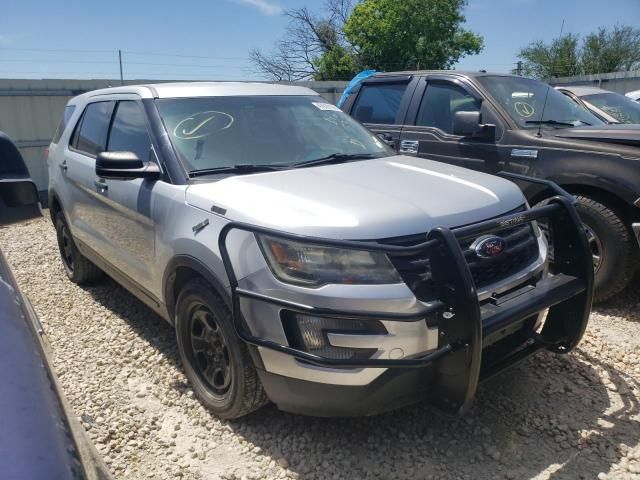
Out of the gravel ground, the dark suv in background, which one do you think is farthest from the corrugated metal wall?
the gravel ground

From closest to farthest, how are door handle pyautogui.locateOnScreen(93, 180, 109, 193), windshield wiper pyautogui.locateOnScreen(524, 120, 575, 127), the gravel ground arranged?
the gravel ground
door handle pyautogui.locateOnScreen(93, 180, 109, 193)
windshield wiper pyautogui.locateOnScreen(524, 120, 575, 127)

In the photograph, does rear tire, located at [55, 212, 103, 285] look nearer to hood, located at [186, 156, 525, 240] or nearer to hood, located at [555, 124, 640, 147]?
hood, located at [186, 156, 525, 240]

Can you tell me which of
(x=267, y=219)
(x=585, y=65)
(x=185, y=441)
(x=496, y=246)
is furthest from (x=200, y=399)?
(x=585, y=65)

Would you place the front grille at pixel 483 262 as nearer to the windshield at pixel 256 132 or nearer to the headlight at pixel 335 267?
the headlight at pixel 335 267

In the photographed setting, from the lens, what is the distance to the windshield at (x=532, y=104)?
15.9ft

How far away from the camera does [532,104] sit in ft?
16.6

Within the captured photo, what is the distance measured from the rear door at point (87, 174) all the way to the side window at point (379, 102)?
2.89 m

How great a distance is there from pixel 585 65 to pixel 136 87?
37524 mm

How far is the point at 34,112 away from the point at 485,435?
10623mm

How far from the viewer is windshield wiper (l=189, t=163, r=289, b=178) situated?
120 inches

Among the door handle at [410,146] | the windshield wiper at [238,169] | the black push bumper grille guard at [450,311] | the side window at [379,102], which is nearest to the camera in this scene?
the black push bumper grille guard at [450,311]

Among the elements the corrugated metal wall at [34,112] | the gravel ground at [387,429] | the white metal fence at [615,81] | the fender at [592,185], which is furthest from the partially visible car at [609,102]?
the white metal fence at [615,81]

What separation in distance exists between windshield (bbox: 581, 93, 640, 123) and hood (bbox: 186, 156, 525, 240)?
5.34 metres

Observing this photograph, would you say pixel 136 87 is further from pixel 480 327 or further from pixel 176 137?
pixel 480 327
